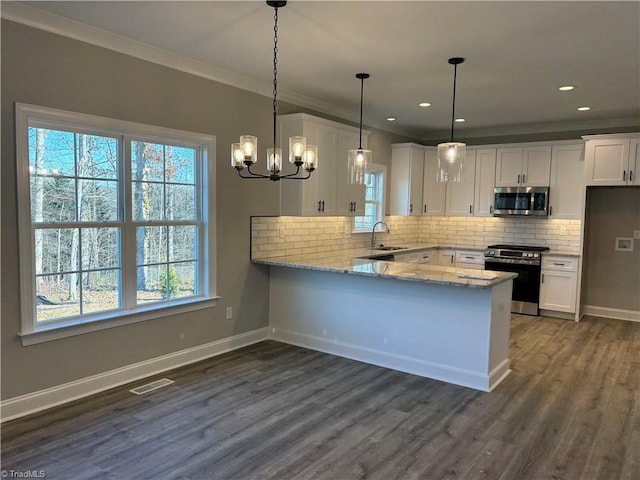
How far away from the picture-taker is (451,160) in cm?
362

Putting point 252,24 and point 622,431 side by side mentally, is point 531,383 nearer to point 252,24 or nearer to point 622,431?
point 622,431

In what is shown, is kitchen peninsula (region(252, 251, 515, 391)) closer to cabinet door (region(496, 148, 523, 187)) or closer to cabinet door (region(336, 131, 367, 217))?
cabinet door (region(336, 131, 367, 217))

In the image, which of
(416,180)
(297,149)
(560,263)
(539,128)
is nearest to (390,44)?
(297,149)

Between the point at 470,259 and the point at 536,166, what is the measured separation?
1.65 m

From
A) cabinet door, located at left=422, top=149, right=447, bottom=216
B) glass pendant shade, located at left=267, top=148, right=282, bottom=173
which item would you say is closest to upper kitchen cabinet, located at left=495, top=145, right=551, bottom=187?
cabinet door, located at left=422, top=149, right=447, bottom=216

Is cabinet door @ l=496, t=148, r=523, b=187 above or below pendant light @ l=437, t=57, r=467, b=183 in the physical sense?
above

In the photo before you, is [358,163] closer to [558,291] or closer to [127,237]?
[127,237]

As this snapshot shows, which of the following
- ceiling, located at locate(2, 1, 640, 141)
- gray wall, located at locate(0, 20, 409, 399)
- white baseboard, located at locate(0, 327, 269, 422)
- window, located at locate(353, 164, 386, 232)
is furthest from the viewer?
window, located at locate(353, 164, 386, 232)

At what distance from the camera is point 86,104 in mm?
3363

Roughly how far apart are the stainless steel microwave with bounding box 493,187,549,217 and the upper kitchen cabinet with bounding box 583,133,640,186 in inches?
23.2

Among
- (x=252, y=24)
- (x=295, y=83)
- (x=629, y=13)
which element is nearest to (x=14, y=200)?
(x=252, y=24)

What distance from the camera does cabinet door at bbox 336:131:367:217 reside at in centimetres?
545

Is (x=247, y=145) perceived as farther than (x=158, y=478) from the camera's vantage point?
Yes

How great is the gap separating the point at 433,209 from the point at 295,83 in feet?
11.6
